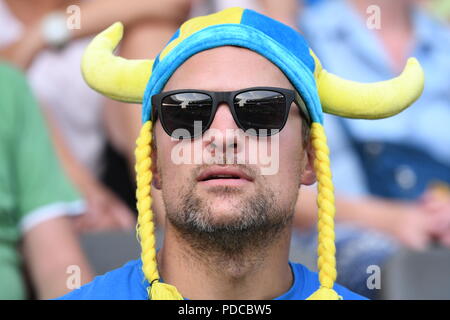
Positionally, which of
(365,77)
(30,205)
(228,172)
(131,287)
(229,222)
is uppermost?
(365,77)

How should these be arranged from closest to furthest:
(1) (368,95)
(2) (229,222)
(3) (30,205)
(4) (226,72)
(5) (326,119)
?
(2) (229,222) → (4) (226,72) → (1) (368,95) → (3) (30,205) → (5) (326,119)

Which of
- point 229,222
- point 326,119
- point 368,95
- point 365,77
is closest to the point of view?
point 229,222

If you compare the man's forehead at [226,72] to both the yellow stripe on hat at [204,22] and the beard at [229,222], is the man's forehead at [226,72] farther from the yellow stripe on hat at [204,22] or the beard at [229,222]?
the beard at [229,222]

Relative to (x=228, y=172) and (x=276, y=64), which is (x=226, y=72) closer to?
(x=276, y=64)

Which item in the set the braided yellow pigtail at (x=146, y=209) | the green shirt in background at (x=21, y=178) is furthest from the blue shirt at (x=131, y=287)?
the green shirt in background at (x=21, y=178)

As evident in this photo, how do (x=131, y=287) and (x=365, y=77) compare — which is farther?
(x=365, y=77)

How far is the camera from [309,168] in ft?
6.36

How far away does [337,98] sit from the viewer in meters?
1.91

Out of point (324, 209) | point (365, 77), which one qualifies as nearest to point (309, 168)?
point (324, 209)

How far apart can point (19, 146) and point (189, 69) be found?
3.49 feet

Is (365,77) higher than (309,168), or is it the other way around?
(365,77)

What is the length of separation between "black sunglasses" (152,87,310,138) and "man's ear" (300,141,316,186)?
0.18 meters

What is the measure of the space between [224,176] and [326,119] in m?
1.67
